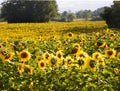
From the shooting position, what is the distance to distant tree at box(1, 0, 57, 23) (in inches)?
2128

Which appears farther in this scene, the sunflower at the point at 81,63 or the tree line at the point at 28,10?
the tree line at the point at 28,10

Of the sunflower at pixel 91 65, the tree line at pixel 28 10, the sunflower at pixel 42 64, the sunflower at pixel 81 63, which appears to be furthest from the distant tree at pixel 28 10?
the sunflower at pixel 91 65

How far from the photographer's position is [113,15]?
35938 mm

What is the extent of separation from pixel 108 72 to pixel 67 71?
2.31 feet

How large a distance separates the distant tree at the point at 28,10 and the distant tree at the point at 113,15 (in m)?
18.1

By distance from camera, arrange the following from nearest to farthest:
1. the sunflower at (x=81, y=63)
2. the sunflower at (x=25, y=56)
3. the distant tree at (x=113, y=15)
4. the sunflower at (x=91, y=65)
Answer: the sunflower at (x=91, y=65), the sunflower at (x=81, y=63), the sunflower at (x=25, y=56), the distant tree at (x=113, y=15)

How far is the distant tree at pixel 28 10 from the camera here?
5406 cm

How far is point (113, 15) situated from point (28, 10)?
21.4 meters

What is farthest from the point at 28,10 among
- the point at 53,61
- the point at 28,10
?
the point at 53,61

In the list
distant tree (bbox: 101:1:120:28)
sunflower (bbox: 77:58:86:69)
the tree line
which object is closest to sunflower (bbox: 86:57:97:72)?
sunflower (bbox: 77:58:86:69)

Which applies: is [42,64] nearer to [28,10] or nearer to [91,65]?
[91,65]

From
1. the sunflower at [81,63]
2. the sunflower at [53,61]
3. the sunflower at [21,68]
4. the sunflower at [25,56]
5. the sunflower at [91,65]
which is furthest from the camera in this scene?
the sunflower at [25,56]

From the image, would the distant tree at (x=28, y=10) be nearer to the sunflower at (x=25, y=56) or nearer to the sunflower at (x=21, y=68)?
the sunflower at (x=25, y=56)

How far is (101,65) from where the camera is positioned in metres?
8.29
